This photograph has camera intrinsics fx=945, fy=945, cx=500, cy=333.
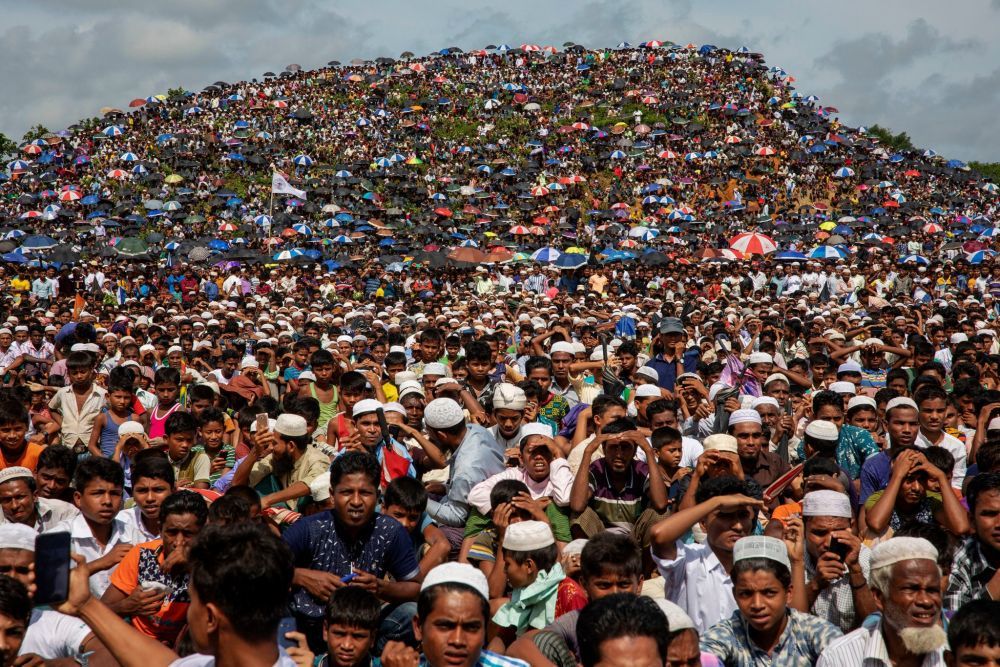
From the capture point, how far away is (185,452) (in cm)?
648

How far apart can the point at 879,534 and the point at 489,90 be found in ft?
165

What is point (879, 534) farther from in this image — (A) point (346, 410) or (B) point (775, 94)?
(B) point (775, 94)

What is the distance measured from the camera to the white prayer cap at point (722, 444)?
5.25 meters

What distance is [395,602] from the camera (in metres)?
4.09

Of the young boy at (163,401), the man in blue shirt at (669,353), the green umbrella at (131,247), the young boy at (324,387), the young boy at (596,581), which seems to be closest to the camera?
the young boy at (596,581)

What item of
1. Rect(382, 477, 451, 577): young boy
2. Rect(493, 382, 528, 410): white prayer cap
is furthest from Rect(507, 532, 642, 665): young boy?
Rect(493, 382, 528, 410): white prayer cap

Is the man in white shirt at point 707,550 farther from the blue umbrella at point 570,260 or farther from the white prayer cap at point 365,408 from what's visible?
the blue umbrella at point 570,260

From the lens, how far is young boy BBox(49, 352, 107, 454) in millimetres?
7945

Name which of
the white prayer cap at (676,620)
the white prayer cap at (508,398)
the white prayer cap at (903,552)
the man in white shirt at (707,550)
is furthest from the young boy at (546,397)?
the white prayer cap at (676,620)

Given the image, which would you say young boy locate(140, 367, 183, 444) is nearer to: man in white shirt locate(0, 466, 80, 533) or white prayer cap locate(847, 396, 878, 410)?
man in white shirt locate(0, 466, 80, 533)

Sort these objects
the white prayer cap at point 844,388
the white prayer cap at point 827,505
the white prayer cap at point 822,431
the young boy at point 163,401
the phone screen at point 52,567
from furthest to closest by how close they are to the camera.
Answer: the white prayer cap at point 844,388
the young boy at point 163,401
the white prayer cap at point 822,431
the white prayer cap at point 827,505
the phone screen at point 52,567

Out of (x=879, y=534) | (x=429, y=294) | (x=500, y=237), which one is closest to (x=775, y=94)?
(x=500, y=237)

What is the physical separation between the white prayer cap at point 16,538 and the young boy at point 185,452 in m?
3.01

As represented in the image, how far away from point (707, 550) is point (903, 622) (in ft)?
3.43
